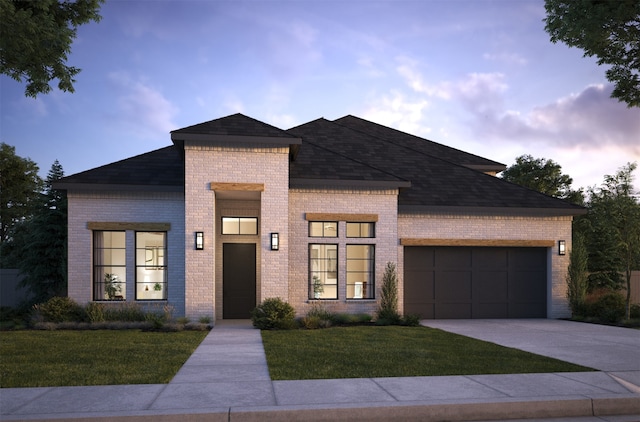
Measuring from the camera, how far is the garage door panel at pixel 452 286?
17.5 metres

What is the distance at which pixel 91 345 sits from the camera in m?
11.0

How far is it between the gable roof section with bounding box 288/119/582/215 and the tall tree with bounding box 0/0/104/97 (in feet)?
25.2

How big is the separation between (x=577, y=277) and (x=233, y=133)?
12.4m

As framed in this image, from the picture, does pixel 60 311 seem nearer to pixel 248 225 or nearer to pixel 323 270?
pixel 248 225

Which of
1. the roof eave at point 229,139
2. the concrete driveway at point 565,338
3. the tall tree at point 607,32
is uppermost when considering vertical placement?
the tall tree at point 607,32

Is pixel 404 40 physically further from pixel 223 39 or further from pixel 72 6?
pixel 72 6

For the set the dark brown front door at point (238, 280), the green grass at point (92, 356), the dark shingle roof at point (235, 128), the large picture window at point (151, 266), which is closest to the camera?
the green grass at point (92, 356)

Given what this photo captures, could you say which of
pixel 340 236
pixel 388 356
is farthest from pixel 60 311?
pixel 388 356

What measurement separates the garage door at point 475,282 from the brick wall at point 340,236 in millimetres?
1271

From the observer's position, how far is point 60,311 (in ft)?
47.7

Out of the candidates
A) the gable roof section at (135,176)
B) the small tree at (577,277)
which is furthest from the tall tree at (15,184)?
the small tree at (577,277)

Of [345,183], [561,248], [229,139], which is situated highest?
[229,139]

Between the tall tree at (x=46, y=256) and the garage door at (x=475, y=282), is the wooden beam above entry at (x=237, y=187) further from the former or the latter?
the tall tree at (x=46, y=256)

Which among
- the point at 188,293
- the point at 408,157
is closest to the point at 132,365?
the point at 188,293
